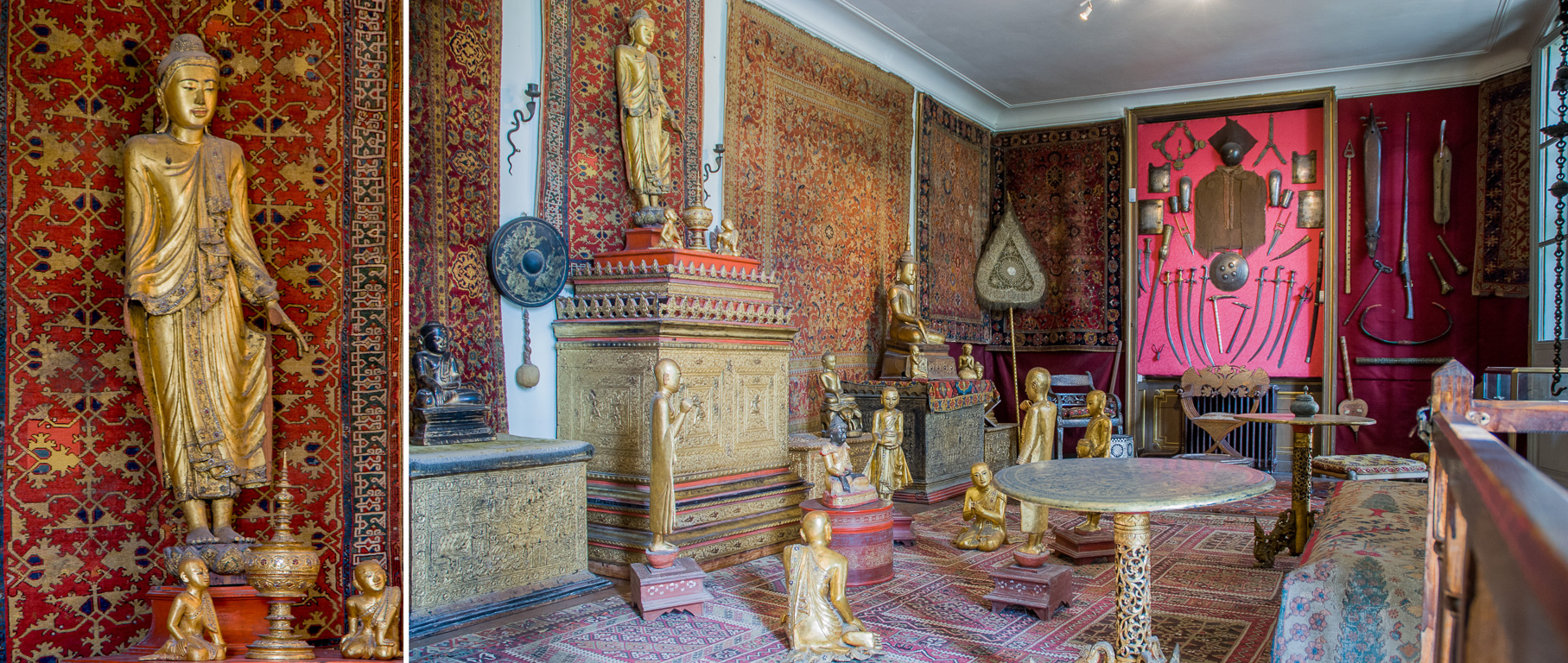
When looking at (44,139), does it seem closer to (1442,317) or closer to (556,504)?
(556,504)

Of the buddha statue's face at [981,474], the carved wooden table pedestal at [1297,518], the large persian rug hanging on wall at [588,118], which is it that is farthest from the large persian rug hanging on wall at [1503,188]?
the large persian rug hanging on wall at [588,118]

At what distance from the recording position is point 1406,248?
27.8 feet

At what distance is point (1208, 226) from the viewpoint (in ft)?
30.7

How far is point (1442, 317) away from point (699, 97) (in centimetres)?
745

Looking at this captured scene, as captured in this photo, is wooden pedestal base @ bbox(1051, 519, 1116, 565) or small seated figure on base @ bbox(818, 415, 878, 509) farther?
wooden pedestal base @ bbox(1051, 519, 1116, 565)

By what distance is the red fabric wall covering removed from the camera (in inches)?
323

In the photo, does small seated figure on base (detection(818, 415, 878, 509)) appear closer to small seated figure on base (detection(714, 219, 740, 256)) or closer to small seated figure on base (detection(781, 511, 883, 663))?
small seated figure on base (detection(781, 511, 883, 663))

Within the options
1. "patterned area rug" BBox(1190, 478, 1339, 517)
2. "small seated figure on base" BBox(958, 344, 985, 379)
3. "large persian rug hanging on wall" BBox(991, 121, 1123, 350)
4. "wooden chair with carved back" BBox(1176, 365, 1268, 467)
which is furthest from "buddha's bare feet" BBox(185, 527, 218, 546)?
"large persian rug hanging on wall" BBox(991, 121, 1123, 350)

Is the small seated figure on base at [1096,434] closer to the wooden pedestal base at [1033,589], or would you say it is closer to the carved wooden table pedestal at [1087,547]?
the carved wooden table pedestal at [1087,547]

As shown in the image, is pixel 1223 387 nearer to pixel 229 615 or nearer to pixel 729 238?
pixel 729 238

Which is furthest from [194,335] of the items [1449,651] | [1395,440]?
[1395,440]

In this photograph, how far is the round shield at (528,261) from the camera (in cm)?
444

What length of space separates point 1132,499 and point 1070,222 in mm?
7835

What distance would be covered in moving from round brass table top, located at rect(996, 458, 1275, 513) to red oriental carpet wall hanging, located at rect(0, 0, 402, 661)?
238cm
